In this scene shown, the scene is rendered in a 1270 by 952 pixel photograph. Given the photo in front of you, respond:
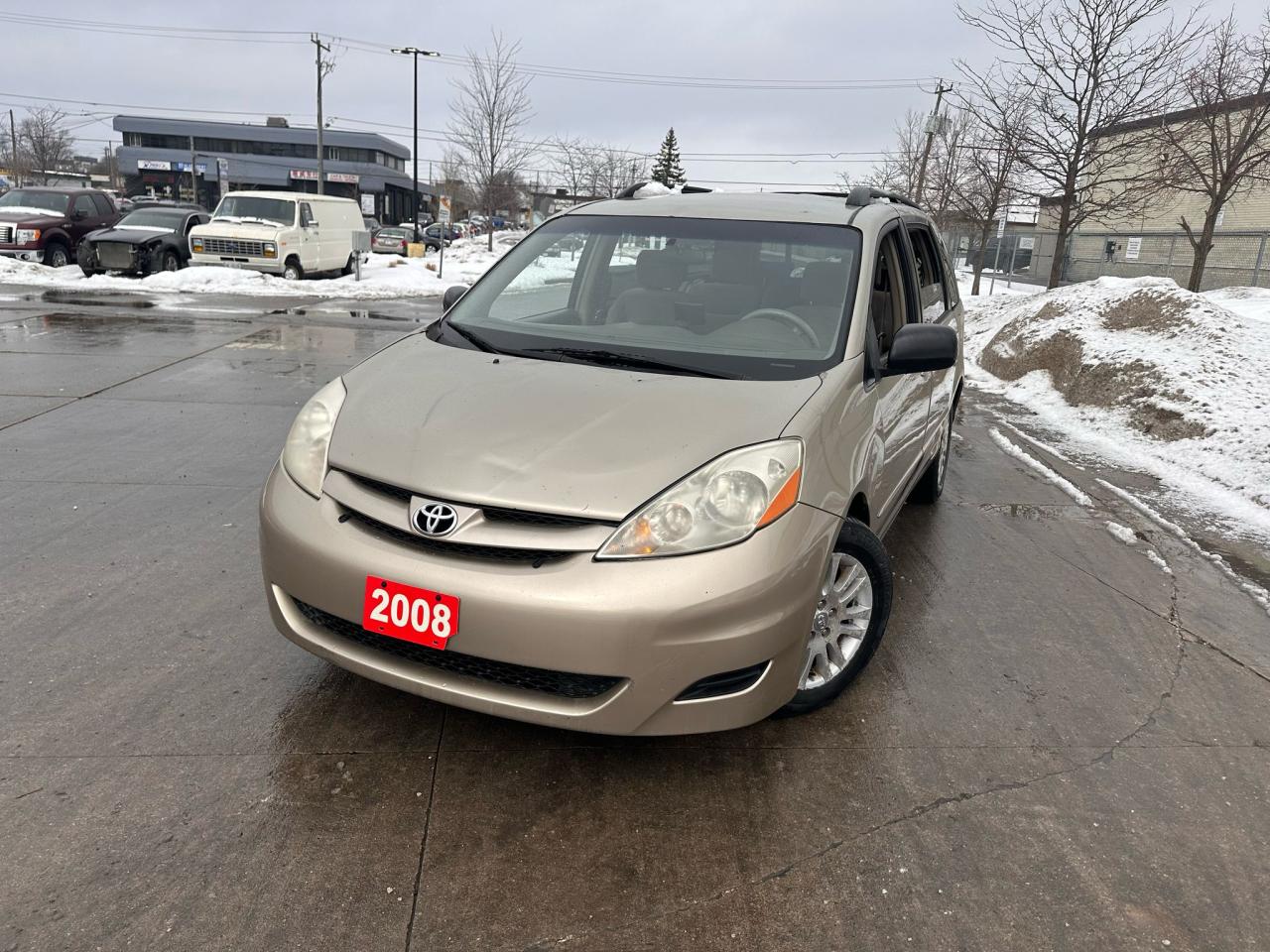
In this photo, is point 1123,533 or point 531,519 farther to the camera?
point 1123,533

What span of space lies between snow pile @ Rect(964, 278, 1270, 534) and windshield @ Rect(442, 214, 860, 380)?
3.83 m

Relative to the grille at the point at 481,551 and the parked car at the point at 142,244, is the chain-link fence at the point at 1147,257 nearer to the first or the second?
the parked car at the point at 142,244

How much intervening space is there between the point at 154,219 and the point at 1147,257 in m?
28.6

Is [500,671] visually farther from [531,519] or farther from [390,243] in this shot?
[390,243]

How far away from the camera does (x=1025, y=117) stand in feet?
55.9

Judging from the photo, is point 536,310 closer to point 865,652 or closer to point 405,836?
point 865,652

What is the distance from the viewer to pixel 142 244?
17859mm

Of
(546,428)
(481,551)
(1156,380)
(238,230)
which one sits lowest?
(1156,380)

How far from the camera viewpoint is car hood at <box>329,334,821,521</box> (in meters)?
2.42

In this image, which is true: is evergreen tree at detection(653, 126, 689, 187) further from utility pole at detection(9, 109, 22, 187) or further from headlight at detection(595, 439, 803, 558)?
headlight at detection(595, 439, 803, 558)

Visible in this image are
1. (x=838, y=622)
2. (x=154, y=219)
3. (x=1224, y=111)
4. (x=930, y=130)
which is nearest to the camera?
(x=838, y=622)

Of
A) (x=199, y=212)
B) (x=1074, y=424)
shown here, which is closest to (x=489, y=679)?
(x=1074, y=424)

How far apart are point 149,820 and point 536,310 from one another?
2.33 metres

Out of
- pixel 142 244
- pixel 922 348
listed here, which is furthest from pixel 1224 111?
pixel 142 244
